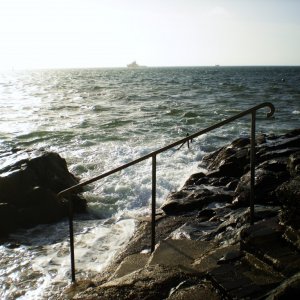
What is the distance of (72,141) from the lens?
16.8 m

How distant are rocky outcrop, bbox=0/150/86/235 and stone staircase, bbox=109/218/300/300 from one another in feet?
16.4

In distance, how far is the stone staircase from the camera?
105 inches

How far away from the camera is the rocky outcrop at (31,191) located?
7.78 m

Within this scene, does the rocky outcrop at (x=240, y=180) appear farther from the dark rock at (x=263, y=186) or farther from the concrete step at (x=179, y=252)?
the concrete step at (x=179, y=252)

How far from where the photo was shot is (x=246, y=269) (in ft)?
9.81

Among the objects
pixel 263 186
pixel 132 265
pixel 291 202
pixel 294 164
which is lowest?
pixel 132 265

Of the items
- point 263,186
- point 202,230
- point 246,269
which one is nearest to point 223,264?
point 246,269

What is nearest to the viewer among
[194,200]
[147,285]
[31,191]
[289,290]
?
[289,290]

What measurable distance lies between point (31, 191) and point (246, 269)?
6.44 meters

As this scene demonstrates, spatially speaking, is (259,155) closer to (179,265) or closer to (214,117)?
(179,265)

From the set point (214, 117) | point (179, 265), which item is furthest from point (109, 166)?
point (214, 117)

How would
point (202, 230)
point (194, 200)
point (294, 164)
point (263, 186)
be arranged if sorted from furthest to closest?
point (194, 200) → point (263, 186) → point (202, 230) → point (294, 164)

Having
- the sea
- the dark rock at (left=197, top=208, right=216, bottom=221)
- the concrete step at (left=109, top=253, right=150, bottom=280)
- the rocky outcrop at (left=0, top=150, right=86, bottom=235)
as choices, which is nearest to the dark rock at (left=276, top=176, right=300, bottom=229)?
the concrete step at (left=109, top=253, right=150, bottom=280)

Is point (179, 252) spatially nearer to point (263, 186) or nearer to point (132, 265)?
point (132, 265)
